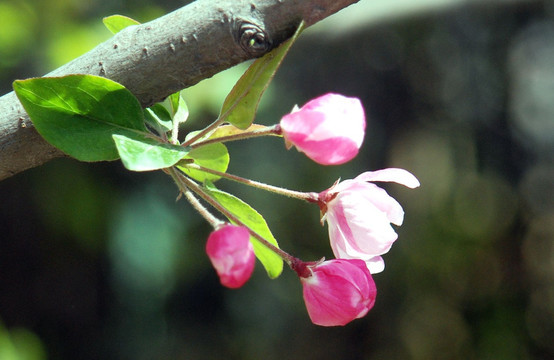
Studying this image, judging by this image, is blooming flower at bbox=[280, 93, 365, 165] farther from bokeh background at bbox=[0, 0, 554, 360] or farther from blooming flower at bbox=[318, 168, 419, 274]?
bokeh background at bbox=[0, 0, 554, 360]

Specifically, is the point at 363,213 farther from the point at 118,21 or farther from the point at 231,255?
the point at 118,21

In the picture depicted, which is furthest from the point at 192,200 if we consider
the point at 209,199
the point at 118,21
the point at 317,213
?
the point at 317,213

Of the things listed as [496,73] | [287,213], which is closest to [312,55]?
[287,213]

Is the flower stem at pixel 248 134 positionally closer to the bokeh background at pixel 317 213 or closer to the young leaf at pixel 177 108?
the young leaf at pixel 177 108

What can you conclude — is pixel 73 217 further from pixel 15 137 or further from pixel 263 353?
pixel 15 137

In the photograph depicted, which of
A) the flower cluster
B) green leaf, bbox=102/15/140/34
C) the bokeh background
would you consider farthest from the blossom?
the bokeh background
